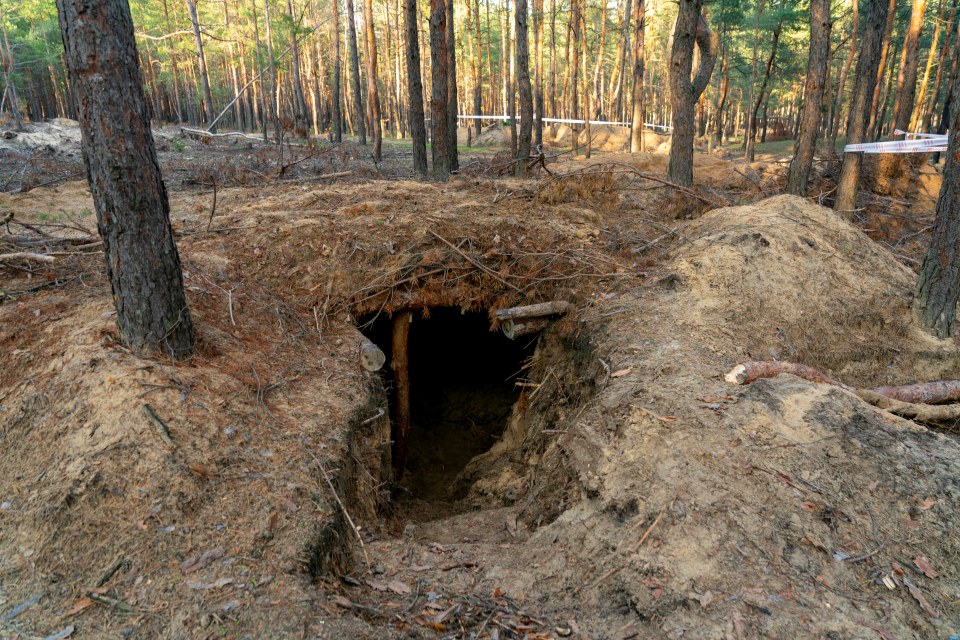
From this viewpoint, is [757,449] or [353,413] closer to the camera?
[757,449]

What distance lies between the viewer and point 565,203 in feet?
31.0

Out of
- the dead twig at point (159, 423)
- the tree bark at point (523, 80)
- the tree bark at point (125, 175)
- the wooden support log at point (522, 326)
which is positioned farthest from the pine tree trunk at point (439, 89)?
the dead twig at point (159, 423)

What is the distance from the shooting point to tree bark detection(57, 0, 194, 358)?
3.62 meters

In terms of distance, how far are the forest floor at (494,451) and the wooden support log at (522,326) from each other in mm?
312

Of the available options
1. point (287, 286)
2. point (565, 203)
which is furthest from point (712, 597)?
point (565, 203)

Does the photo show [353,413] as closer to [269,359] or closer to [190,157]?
[269,359]

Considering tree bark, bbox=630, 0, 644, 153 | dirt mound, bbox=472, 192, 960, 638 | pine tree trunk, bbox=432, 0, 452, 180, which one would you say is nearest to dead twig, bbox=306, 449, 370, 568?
dirt mound, bbox=472, 192, 960, 638

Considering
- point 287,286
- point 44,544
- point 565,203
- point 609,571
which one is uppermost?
point 565,203

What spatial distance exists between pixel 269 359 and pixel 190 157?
51.1 ft

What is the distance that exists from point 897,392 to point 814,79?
241 inches


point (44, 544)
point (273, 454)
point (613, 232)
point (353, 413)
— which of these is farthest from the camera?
point (613, 232)

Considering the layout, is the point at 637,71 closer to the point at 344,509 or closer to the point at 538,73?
the point at 538,73

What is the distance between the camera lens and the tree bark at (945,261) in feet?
16.8

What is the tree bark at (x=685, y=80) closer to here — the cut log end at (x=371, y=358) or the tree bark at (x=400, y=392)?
the tree bark at (x=400, y=392)
